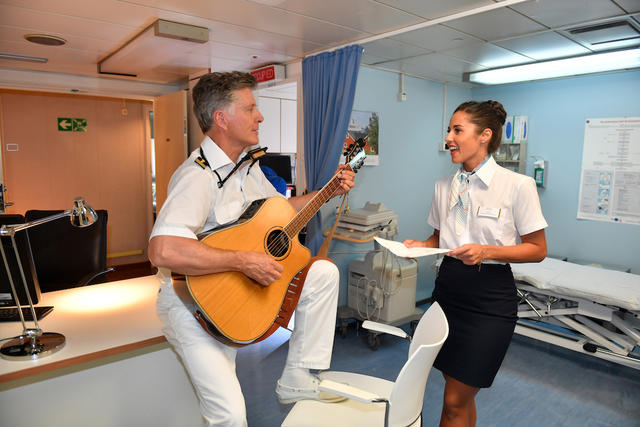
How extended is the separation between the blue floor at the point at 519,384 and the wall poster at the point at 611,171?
4.66ft

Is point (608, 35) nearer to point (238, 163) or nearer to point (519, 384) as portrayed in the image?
point (519, 384)

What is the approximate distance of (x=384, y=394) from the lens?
172 cm

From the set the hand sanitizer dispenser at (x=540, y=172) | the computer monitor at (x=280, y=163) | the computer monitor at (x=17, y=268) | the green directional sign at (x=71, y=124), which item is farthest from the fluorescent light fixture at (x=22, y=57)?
the hand sanitizer dispenser at (x=540, y=172)

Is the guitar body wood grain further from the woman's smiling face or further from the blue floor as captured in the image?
the blue floor

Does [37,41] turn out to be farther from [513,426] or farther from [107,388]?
[513,426]

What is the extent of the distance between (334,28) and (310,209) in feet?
5.62

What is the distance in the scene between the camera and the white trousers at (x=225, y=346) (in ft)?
5.20

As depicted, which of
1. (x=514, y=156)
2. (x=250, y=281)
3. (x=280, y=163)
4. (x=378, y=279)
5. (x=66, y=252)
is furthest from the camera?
(x=280, y=163)

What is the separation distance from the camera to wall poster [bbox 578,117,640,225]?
3889 millimetres

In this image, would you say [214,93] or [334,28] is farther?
[334,28]

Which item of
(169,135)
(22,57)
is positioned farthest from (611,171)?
(22,57)

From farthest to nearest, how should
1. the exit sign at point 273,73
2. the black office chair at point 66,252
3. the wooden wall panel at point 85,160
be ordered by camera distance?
the wooden wall panel at point 85,160 < the exit sign at point 273,73 < the black office chair at point 66,252

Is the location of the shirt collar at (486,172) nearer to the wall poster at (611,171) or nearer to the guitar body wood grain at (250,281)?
the guitar body wood grain at (250,281)

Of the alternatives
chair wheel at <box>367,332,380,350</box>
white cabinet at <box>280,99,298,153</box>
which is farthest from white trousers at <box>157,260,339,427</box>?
white cabinet at <box>280,99,298,153</box>
